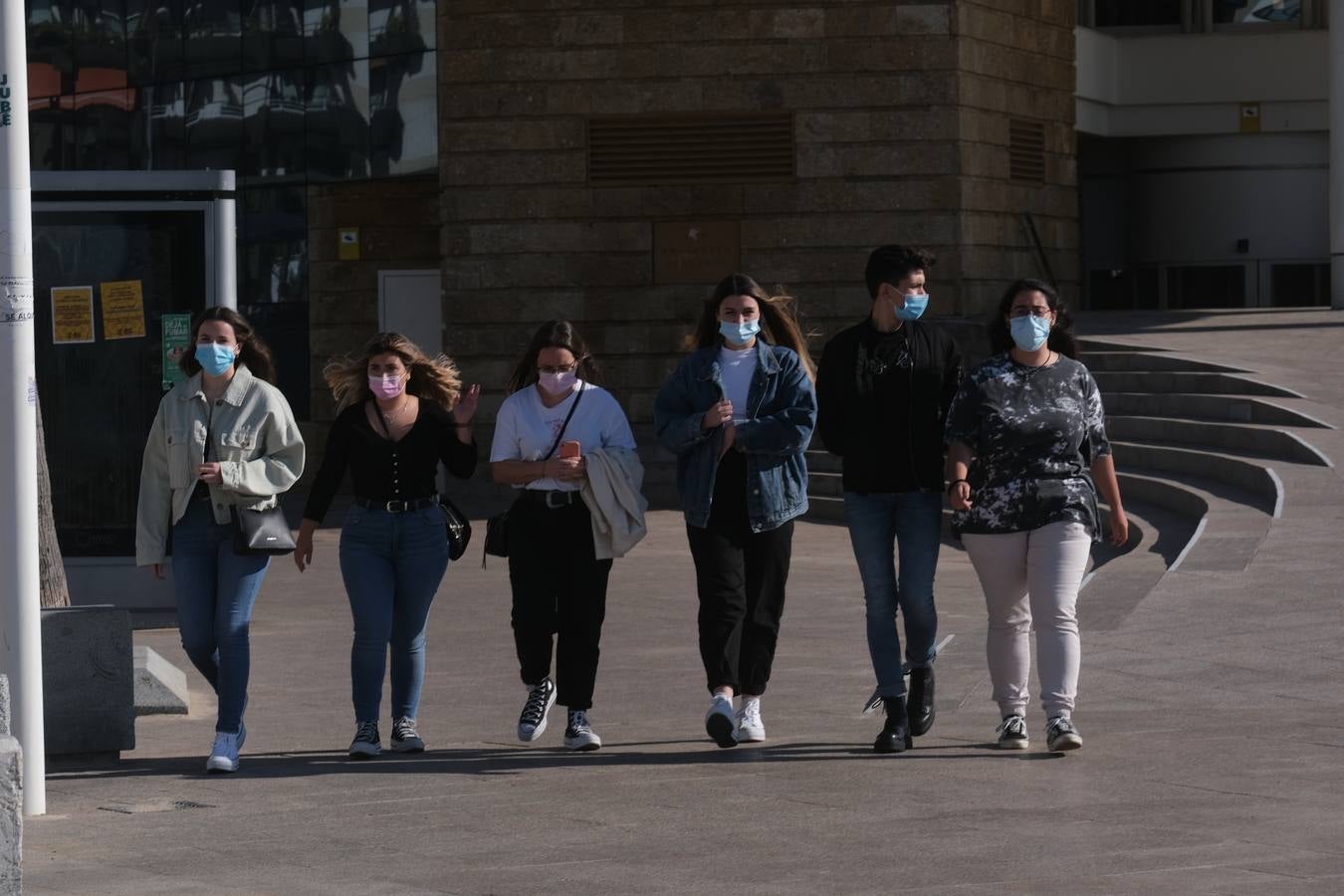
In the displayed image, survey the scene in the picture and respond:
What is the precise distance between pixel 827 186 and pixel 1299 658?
509 inches

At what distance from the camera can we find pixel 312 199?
2286 centimetres

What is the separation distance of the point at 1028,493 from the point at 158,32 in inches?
683

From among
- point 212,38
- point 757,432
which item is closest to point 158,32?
point 212,38

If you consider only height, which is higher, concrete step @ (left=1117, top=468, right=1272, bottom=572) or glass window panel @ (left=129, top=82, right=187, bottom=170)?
glass window panel @ (left=129, top=82, right=187, bottom=170)

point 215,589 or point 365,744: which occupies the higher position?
point 215,589

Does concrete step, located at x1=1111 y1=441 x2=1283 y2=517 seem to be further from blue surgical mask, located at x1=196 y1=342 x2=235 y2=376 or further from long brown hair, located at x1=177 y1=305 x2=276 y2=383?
blue surgical mask, located at x1=196 y1=342 x2=235 y2=376

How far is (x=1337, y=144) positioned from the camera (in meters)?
23.2

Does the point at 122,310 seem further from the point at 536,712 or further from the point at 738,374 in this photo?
the point at 738,374

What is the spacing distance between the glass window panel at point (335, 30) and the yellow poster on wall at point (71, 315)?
35.6 feet

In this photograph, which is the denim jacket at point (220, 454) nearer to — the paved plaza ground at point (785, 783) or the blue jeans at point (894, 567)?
the paved plaza ground at point (785, 783)

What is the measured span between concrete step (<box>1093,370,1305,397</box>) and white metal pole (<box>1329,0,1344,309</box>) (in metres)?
5.07

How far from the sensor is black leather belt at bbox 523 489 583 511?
321 inches

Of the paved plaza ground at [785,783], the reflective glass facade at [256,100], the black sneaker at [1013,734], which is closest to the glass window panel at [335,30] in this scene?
the reflective glass facade at [256,100]

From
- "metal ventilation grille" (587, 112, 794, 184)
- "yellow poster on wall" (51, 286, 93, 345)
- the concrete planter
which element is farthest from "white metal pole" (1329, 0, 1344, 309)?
the concrete planter
